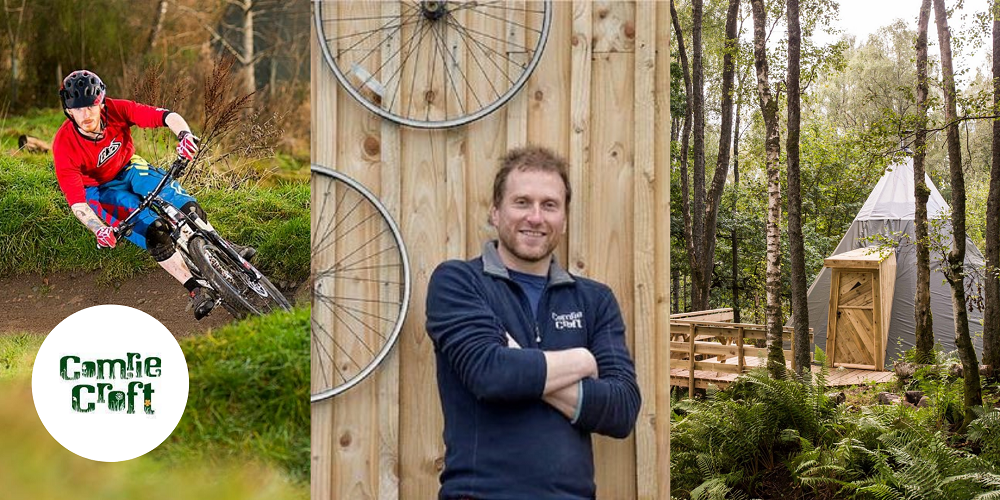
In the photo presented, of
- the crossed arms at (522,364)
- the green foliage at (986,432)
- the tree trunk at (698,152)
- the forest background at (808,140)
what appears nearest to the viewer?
the crossed arms at (522,364)

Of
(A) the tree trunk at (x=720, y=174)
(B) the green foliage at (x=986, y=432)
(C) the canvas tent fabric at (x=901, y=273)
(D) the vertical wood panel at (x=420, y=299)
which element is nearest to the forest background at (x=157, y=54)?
(D) the vertical wood panel at (x=420, y=299)

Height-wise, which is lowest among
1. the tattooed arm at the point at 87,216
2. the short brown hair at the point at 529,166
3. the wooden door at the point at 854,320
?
the wooden door at the point at 854,320

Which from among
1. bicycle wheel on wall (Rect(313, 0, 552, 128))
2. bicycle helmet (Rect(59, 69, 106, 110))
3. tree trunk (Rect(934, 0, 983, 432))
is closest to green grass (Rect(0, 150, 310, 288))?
bicycle helmet (Rect(59, 69, 106, 110))

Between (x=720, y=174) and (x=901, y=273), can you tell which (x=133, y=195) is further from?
(x=901, y=273)

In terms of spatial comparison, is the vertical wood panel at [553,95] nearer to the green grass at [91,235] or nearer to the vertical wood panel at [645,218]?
the vertical wood panel at [645,218]

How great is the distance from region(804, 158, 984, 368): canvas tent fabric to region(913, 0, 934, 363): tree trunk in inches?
90.9

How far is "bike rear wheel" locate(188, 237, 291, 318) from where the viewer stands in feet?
10.5

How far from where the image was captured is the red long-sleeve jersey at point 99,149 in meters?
3.20

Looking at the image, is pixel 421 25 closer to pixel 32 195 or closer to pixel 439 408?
pixel 439 408

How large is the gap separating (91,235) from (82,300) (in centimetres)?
23

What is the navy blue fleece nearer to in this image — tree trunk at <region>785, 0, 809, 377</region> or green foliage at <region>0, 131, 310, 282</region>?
green foliage at <region>0, 131, 310, 282</region>

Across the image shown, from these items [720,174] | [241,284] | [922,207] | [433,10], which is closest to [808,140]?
[720,174]

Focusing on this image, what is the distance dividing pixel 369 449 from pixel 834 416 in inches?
144

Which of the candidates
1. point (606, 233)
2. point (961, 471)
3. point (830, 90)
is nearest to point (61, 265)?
point (606, 233)
